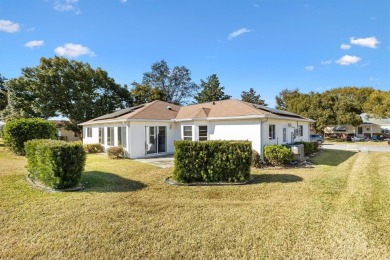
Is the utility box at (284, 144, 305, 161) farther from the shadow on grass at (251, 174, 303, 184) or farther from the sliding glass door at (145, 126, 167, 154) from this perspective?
the sliding glass door at (145, 126, 167, 154)

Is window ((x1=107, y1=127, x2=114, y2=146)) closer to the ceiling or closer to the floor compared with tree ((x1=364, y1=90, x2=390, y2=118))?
closer to the floor

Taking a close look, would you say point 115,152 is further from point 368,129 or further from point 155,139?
point 368,129

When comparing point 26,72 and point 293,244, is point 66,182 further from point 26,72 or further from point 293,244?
point 26,72

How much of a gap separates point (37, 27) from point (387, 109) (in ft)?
135

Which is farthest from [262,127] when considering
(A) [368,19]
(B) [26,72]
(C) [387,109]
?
(B) [26,72]

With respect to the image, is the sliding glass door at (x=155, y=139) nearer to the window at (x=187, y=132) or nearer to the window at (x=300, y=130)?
the window at (x=187, y=132)

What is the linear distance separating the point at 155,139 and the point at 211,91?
1415 inches

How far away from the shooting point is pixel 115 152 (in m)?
15.5

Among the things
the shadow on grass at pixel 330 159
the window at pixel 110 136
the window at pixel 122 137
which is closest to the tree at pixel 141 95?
the window at pixel 110 136

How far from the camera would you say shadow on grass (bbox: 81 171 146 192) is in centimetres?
802

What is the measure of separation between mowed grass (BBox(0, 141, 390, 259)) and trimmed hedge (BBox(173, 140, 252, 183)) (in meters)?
0.70

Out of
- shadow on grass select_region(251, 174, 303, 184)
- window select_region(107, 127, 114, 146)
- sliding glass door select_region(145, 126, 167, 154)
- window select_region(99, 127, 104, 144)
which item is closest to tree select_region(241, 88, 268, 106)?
sliding glass door select_region(145, 126, 167, 154)

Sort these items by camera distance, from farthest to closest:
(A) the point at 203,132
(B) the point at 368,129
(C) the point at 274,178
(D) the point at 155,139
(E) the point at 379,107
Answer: (B) the point at 368,129, (E) the point at 379,107, (D) the point at 155,139, (A) the point at 203,132, (C) the point at 274,178

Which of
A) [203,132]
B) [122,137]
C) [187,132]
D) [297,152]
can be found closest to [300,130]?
[297,152]
